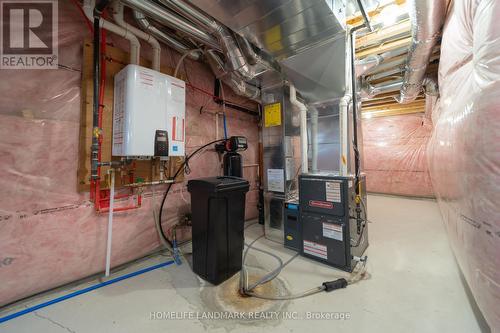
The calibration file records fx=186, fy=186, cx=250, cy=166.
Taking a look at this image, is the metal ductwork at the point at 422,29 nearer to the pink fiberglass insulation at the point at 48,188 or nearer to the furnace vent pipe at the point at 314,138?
the furnace vent pipe at the point at 314,138

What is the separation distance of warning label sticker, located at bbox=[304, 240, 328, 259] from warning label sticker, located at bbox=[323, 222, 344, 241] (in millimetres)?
136

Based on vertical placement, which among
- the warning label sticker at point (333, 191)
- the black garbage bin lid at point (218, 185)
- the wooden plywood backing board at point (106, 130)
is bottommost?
the warning label sticker at point (333, 191)

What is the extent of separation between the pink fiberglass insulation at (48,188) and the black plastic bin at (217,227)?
742mm

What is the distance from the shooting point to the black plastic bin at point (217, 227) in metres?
1.50

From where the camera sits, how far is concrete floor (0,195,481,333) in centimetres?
113

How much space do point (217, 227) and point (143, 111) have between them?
112 centimetres

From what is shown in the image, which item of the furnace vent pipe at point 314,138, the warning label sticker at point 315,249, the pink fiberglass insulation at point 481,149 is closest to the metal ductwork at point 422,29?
the pink fiberglass insulation at point 481,149

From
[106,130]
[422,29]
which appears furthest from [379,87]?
[106,130]

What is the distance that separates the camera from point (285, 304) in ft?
4.25

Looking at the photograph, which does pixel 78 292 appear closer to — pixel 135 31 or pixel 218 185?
pixel 218 185

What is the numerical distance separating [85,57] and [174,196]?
4.81 ft

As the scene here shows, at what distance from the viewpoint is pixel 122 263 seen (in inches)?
69.1

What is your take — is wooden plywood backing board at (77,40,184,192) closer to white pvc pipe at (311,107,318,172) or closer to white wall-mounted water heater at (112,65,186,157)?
white wall-mounted water heater at (112,65,186,157)

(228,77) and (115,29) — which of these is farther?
(228,77)
